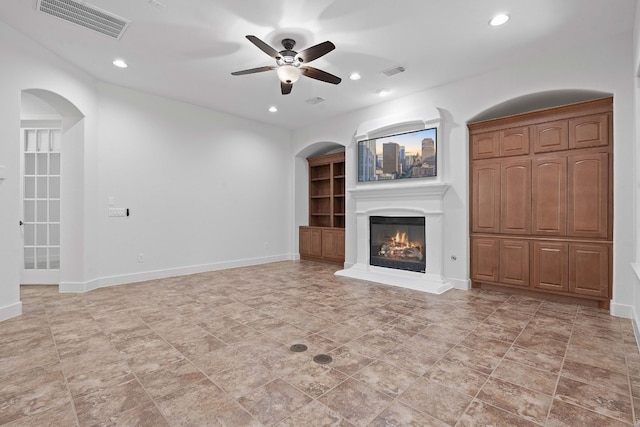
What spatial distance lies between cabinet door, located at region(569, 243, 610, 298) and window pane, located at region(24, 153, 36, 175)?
797 centimetres

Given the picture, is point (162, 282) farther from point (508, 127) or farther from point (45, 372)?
point (508, 127)

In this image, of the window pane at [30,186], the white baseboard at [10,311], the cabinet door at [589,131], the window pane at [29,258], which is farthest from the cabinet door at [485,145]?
the window pane at [29,258]

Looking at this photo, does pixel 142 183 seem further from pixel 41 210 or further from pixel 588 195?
pixel 588 195

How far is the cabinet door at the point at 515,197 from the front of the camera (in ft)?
13.5

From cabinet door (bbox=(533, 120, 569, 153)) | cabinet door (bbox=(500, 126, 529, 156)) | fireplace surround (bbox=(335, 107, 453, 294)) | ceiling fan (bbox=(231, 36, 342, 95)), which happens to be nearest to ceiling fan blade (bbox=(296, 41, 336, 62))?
A: ceiling fan (bbox=(231, 36, 342, 95))

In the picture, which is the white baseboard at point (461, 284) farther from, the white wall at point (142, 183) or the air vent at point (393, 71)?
the white wall at point (142, 183)

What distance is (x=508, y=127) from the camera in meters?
4.26

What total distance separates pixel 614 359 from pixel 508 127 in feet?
9.99

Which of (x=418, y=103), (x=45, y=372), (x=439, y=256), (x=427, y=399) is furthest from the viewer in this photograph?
(x=418, y=103)

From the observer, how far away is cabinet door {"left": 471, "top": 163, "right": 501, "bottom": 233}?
4379 millimetres

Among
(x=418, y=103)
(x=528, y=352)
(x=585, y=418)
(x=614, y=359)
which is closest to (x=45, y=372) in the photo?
(x=585, y=418)

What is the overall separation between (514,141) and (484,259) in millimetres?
1745

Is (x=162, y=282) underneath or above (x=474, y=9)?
underneath

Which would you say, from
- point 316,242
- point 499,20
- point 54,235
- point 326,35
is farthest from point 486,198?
point 54,235
